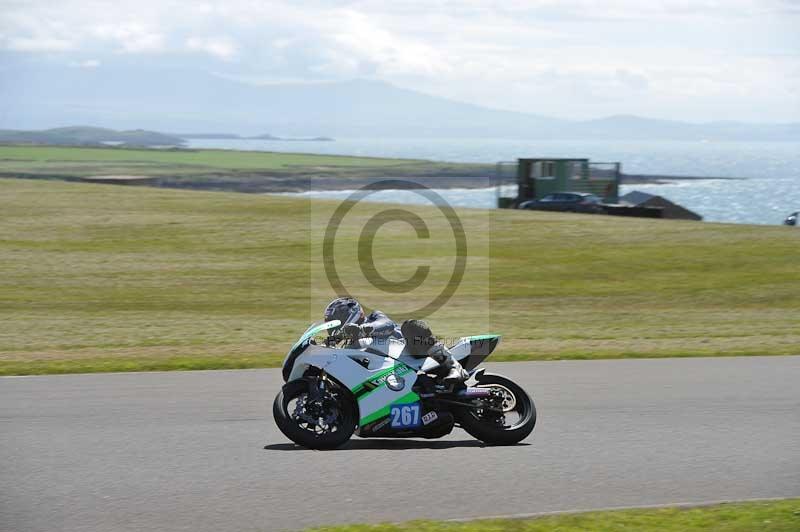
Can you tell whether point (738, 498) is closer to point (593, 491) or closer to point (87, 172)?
point (593, 491)

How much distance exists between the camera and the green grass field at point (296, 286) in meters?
16.5

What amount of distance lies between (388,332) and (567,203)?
135 feet

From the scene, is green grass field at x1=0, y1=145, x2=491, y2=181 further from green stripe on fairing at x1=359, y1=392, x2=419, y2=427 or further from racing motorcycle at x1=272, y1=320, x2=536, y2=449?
green stripe on fairing at x1=359, y1=392, x2=419, y2=427

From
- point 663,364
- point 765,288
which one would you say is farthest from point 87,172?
point 663,364

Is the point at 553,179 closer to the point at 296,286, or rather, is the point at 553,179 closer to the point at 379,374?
the point at 296,286

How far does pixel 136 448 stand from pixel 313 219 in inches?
1183

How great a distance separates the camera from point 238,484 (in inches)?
314

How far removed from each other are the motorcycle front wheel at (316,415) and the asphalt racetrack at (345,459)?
151mm

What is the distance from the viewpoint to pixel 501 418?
9.44 meters

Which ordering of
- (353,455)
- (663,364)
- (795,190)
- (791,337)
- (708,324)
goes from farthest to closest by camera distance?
(795,190), (708,324), (791,337), (663,364), (353,455)

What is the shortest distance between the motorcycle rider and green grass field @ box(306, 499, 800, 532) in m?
2.46

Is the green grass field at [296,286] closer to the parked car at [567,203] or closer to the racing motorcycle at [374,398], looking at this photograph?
the racing motorcycle at [374,398]

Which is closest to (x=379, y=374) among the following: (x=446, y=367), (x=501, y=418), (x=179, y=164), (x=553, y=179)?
(x=446, y=367)

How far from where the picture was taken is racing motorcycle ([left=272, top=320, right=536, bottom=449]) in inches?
359
